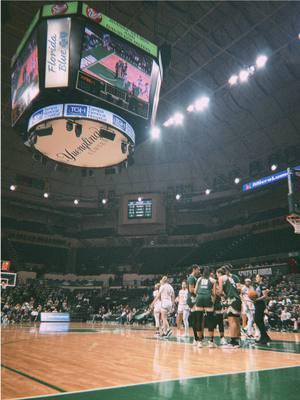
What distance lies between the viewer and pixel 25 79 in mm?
12000

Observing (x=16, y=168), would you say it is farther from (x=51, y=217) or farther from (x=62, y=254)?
(x=62, y=254)

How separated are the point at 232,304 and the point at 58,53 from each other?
8.77 metres

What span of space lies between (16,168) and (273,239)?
83.7ft

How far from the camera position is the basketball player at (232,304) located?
8.23 m

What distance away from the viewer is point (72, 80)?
426 inches

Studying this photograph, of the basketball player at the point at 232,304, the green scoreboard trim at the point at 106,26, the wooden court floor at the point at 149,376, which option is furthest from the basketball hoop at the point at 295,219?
the green scoreboard trim at the point at 106,26

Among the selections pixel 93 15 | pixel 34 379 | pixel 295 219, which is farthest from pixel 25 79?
pixel 34 379

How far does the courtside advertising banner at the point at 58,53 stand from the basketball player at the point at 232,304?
7.31 meters

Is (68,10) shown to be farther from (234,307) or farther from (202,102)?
(202,102)

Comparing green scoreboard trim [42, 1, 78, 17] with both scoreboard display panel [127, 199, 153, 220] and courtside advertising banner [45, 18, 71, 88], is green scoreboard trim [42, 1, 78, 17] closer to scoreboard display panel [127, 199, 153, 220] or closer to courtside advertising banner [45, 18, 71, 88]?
courtside advertising banner [45, 18, 71, 88]

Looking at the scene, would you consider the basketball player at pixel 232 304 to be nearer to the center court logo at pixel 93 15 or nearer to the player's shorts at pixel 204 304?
the player's shorts at pixel 204 304

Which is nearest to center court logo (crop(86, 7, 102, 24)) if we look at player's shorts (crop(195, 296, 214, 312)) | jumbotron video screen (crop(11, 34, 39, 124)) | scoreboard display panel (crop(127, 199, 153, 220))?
jumbotron video screen (crop(11, 34, 39, 124))

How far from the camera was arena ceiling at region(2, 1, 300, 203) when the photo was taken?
17.9m

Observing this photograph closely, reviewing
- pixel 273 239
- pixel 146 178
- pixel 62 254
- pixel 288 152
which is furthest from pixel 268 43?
pixel 62 254
